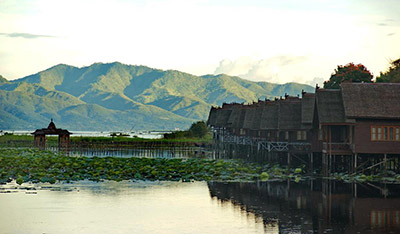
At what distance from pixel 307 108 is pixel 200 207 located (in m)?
25.6

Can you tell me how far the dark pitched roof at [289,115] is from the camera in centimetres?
6178

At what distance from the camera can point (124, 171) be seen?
56.4 m

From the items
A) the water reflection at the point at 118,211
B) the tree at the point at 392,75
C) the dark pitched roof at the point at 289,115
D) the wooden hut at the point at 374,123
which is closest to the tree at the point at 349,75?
the tree at the point at 392,75

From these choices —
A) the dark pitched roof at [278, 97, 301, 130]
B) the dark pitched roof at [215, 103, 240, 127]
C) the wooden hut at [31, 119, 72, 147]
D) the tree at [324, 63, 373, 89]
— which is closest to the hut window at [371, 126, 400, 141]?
the dark pitched roof at [278, 97, 301, 130]

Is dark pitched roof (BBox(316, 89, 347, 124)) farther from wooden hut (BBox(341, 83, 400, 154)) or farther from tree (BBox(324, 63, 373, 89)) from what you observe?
tree (BBox(324, 63, 373, 89))

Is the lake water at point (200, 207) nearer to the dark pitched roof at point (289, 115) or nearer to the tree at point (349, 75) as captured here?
the dark pitched roof at point (289, 115)

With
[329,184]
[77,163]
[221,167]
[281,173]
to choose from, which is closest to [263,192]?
[329,184]

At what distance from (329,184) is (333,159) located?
9319mm

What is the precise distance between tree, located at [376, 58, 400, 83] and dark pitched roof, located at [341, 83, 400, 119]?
20.6 m

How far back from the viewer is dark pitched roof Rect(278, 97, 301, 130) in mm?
61781

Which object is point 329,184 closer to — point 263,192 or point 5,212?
point 263,192

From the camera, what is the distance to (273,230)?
29828 mm

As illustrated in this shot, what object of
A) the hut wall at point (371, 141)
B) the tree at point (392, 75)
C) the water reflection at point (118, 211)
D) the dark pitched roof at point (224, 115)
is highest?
the tree at point (392, 75)

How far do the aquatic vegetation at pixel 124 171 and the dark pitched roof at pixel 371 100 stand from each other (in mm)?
7553
